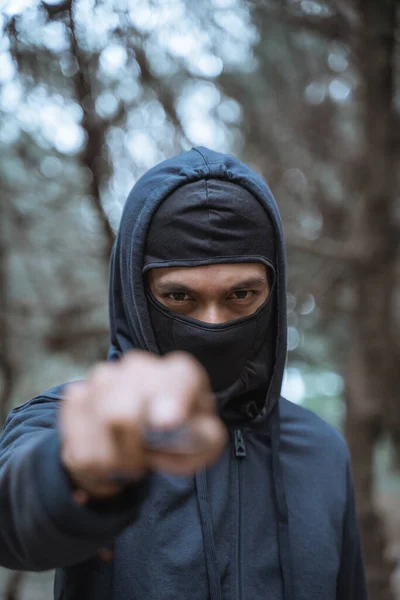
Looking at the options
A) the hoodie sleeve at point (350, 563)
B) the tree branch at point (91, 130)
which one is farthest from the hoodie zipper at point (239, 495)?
the tree branch at point (91, 130)

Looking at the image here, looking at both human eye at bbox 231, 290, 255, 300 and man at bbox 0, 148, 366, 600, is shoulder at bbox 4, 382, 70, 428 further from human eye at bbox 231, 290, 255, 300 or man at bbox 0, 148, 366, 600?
human eye at bbox 231, 290, 255, 300

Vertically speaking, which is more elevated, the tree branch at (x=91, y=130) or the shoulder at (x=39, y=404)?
the tree branch at (x=91, y=130)

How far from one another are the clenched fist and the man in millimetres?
383

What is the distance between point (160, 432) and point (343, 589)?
1.62 meters

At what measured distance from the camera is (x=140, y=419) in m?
0.82

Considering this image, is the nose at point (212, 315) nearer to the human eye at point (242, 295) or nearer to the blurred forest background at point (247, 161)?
the human eye at point (242, 295)

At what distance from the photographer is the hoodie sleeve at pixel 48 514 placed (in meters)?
0.99

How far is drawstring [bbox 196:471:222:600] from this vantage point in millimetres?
1606

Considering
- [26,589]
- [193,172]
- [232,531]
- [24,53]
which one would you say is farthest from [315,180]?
[26,589]

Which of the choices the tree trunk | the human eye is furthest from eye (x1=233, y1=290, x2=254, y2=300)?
the tree trunk

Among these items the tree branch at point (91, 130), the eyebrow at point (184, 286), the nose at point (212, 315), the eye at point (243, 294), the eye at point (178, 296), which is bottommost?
the nose at point (212, 315)

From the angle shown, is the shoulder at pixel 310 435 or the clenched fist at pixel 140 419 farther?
the shoulder at pixel 310 435

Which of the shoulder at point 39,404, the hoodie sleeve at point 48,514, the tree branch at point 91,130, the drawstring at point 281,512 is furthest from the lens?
the tree branch at point 91,130

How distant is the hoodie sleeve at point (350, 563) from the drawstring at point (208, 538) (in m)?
0.65
